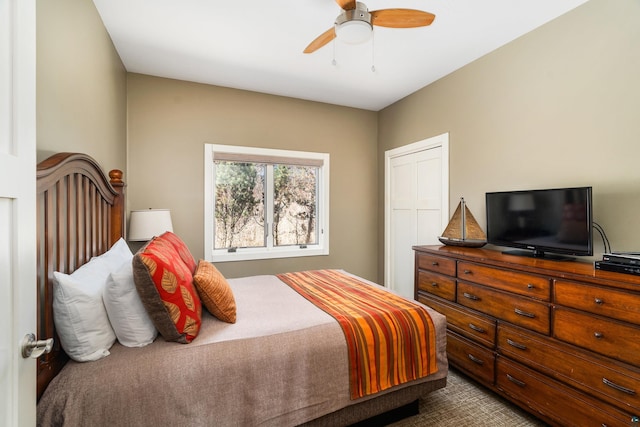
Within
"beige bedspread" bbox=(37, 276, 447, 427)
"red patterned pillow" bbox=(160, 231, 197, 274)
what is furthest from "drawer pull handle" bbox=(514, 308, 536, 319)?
"red patterned pillow" bbox=(160, 231, 197, 274)

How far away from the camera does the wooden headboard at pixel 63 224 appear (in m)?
1.19

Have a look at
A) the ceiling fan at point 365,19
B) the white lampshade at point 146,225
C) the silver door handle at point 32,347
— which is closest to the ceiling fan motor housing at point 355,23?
the ceiling fan at point 365,19

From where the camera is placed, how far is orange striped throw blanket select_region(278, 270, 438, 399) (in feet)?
5.28

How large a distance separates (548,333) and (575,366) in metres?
0.18

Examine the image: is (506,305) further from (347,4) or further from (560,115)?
(347,4)

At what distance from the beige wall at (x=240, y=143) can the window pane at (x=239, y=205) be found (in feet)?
0.77

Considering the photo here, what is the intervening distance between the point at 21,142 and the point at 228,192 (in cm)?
272

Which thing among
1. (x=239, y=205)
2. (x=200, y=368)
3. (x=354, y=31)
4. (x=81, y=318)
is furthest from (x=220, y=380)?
(x=239, y=205)

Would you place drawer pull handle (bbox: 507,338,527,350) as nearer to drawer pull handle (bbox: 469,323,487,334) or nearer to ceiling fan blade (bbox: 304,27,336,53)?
drawer pull handle (bbox: 469,323,487,334)

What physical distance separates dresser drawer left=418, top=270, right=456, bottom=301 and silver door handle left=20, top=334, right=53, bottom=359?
2.38 meters

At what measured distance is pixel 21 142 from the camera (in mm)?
819

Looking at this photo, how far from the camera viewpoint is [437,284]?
249cm

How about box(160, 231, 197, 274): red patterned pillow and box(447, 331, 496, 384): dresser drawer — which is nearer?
box(160, 231, 197, 274): red patterned pillow

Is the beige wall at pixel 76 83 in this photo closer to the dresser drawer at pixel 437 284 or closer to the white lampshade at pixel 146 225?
the white lampshade at pixel 146 225
